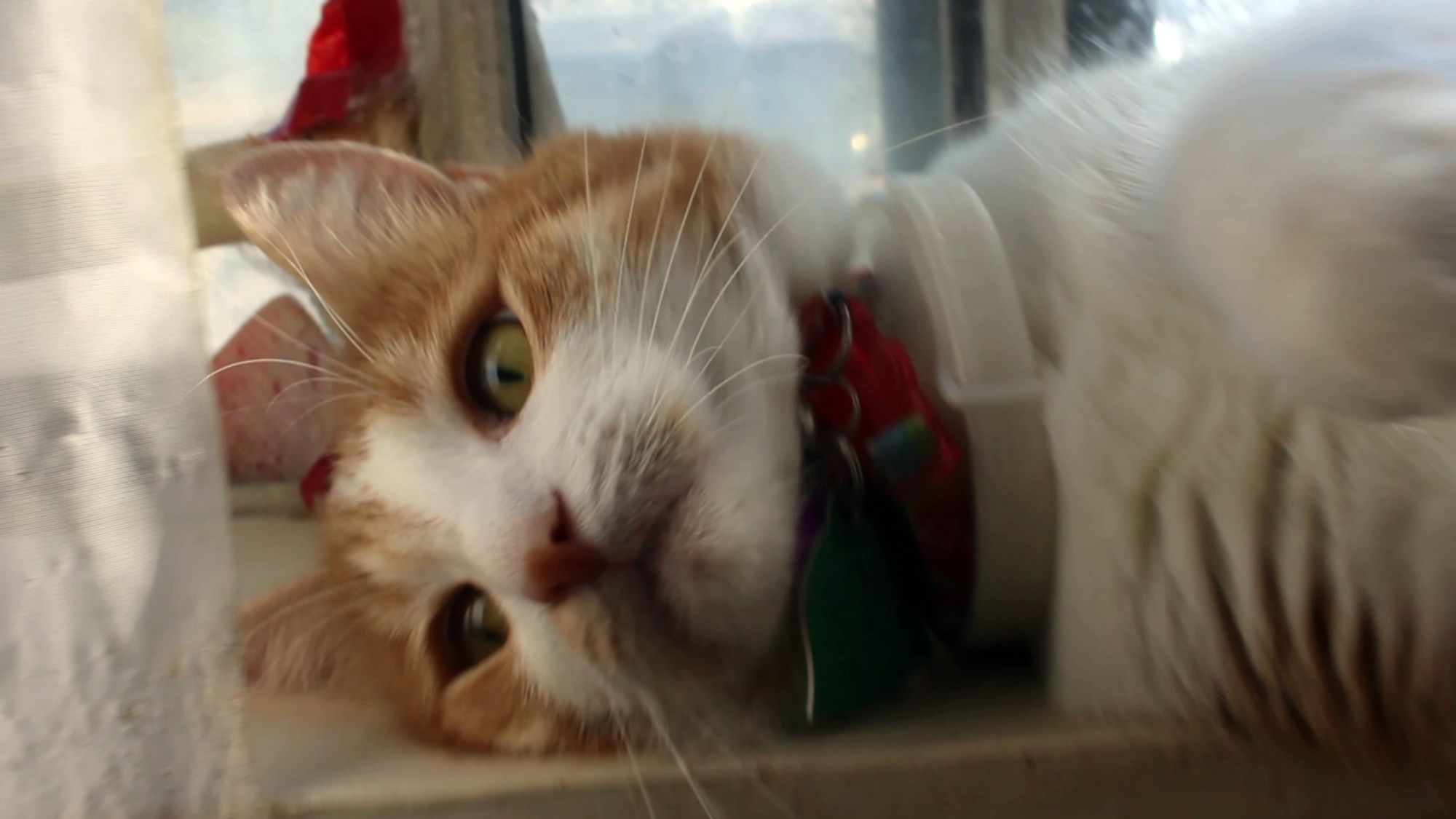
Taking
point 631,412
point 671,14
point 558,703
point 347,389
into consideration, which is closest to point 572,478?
point 631,412

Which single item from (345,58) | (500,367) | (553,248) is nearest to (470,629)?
(500,367)

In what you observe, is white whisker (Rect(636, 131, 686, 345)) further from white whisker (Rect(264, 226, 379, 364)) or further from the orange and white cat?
white whisker (Rect(264, 226, 379, 364))

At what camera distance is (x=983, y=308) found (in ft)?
2.12

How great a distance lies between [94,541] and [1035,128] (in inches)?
28.6

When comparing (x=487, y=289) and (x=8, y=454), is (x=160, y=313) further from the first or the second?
(x=487, y=289)

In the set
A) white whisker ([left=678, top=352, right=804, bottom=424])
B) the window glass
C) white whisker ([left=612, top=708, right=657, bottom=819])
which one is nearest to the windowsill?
white whisker ([left=612, top=708, right=657, bottom=819])

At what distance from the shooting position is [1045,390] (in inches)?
25.4

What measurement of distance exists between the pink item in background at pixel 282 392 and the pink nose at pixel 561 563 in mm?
307

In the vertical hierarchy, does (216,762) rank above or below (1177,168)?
below

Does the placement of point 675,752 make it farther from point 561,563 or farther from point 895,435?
point 895,435

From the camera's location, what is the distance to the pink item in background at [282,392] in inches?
34.4

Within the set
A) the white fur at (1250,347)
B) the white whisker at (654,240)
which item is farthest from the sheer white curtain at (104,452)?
the white fur at (1250,347)

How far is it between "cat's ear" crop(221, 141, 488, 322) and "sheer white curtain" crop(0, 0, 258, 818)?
238 mm

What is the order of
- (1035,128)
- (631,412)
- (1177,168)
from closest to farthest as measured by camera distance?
(1177,168)
(631,412)
(1035,128)
